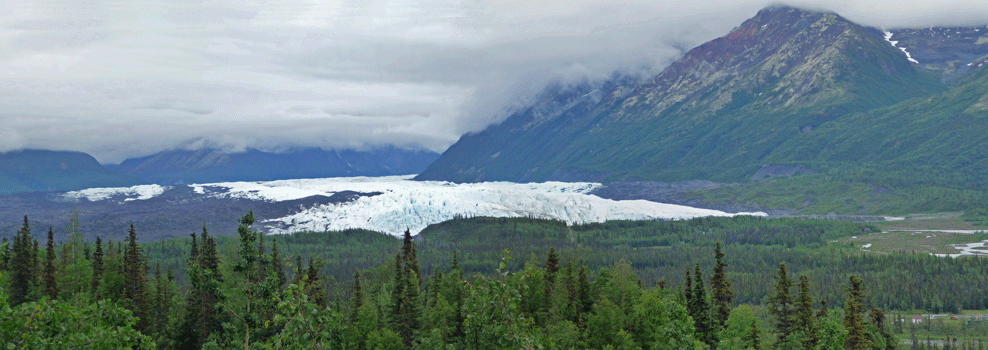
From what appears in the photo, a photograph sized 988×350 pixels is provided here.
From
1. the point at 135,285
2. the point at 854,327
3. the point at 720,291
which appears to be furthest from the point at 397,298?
the point at 854,327

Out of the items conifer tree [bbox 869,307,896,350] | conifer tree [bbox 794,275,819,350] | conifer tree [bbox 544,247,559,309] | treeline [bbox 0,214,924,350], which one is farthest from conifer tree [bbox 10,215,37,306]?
conifer tree [bbox 869,307,896,350]

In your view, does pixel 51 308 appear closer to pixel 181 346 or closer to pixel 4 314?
pixel 4 314

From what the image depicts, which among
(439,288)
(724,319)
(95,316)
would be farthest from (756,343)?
(95,316)

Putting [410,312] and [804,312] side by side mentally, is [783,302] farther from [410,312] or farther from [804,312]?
[410,312]

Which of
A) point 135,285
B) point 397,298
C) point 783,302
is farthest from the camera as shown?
point 135,285

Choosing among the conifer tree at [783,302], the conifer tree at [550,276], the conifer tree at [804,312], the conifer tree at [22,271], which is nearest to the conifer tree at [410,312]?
the conifer tree at [550,276]

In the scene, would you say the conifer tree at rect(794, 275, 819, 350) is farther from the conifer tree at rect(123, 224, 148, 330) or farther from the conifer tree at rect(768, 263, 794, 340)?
the conifer tree at rect(123, 224, 148, 330)
